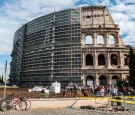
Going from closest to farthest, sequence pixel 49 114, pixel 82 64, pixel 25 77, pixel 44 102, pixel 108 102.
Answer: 1. pixel 49 114
2. pixel 44 102
3. pixel 108 102
4. pixel 82 64
5. pixel 25 77

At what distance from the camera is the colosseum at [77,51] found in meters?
49.0

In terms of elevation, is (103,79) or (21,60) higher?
(21,60)

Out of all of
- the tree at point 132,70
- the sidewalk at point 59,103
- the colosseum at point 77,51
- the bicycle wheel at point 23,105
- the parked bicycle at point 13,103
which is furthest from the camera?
the colosseum at point 77,51

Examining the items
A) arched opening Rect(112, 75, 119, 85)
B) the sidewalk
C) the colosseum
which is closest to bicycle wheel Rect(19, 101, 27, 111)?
the sidewalk

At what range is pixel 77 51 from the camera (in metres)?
49.6

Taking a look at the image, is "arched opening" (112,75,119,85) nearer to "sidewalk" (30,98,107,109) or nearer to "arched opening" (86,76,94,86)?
"arched opening" (86,76,94,86)

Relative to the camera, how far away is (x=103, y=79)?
4988cm

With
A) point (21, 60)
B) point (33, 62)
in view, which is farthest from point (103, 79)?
point (21, 60)

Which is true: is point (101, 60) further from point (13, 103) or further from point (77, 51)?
point (13, 103)

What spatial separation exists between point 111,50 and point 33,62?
57.2 feet

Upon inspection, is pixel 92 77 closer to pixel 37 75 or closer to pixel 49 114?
pixel 37 75

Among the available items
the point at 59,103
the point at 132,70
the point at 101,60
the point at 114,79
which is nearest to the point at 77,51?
the point at 101,60

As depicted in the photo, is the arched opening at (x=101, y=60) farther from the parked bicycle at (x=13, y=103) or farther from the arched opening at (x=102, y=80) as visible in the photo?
the parked bicycle at (x=13, y=103)

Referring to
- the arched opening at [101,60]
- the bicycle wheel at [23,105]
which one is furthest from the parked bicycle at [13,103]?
the arched opening at [101,60]
